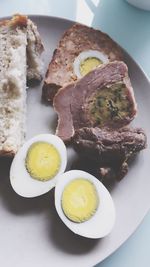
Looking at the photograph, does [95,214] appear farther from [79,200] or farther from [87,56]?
[87,56]

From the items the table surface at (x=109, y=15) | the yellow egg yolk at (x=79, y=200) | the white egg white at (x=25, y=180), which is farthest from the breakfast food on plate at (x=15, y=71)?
the table surface at (x=109, y=15)

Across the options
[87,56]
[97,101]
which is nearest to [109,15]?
[87,56]

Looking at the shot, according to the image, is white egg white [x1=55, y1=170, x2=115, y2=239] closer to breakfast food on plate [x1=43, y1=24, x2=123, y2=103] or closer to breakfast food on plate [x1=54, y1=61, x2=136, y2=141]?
breakfast food on plate [x1=54, y1=61, x2=136, y2=141]

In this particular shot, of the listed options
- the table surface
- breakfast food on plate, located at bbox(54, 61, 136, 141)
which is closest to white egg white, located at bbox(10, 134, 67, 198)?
breakfast food on plate, located at bbox(54, 61, 136, 141)

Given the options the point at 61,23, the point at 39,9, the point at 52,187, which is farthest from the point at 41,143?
the point at 39,9

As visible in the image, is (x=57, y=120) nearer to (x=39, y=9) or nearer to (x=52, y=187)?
(x=52, y=187)

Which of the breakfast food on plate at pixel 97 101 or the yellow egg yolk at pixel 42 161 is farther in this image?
the breakfast food on plate at pixel 97 101

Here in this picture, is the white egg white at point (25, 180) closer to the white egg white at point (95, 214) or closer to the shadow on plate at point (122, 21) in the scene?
the white egg white at point (95, 214)
